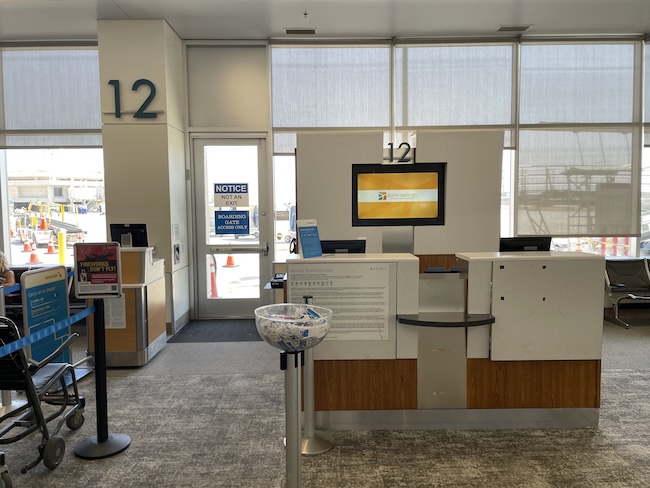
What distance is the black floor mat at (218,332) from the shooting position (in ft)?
18.2

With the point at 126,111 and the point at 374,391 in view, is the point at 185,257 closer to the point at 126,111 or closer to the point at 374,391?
the point at 126,111

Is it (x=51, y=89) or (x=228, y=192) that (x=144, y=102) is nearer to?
(x=228, y=192)

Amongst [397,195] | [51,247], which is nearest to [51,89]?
[51,247]

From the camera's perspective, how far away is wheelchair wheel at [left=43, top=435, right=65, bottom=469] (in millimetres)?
2668

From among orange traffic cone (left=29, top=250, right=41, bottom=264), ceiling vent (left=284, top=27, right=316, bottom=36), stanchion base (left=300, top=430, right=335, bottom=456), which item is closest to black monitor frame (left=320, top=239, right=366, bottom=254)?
stanchion base (left=300, top=430, right=335, bottom=456)

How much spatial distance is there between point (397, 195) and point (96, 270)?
10.3ft

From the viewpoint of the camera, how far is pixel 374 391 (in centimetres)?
315

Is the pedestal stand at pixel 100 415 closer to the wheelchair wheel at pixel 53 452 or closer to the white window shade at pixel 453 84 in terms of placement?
the wheelchair wheel at pixel 53 452

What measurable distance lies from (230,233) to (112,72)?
2396 millimetres

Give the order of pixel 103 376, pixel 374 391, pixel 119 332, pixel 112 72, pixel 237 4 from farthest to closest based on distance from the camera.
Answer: pixel 112 72, pixel 237 4, pixel 119 332, pixel 374 391, pixel 103 376

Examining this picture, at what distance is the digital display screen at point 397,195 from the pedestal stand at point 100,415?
289cm

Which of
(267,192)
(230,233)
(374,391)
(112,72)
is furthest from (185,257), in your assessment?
(374,391)

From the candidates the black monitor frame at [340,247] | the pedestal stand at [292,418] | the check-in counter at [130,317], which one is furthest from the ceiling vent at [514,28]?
the pedestal stand at [292,418]

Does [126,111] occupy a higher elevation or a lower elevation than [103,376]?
higher
